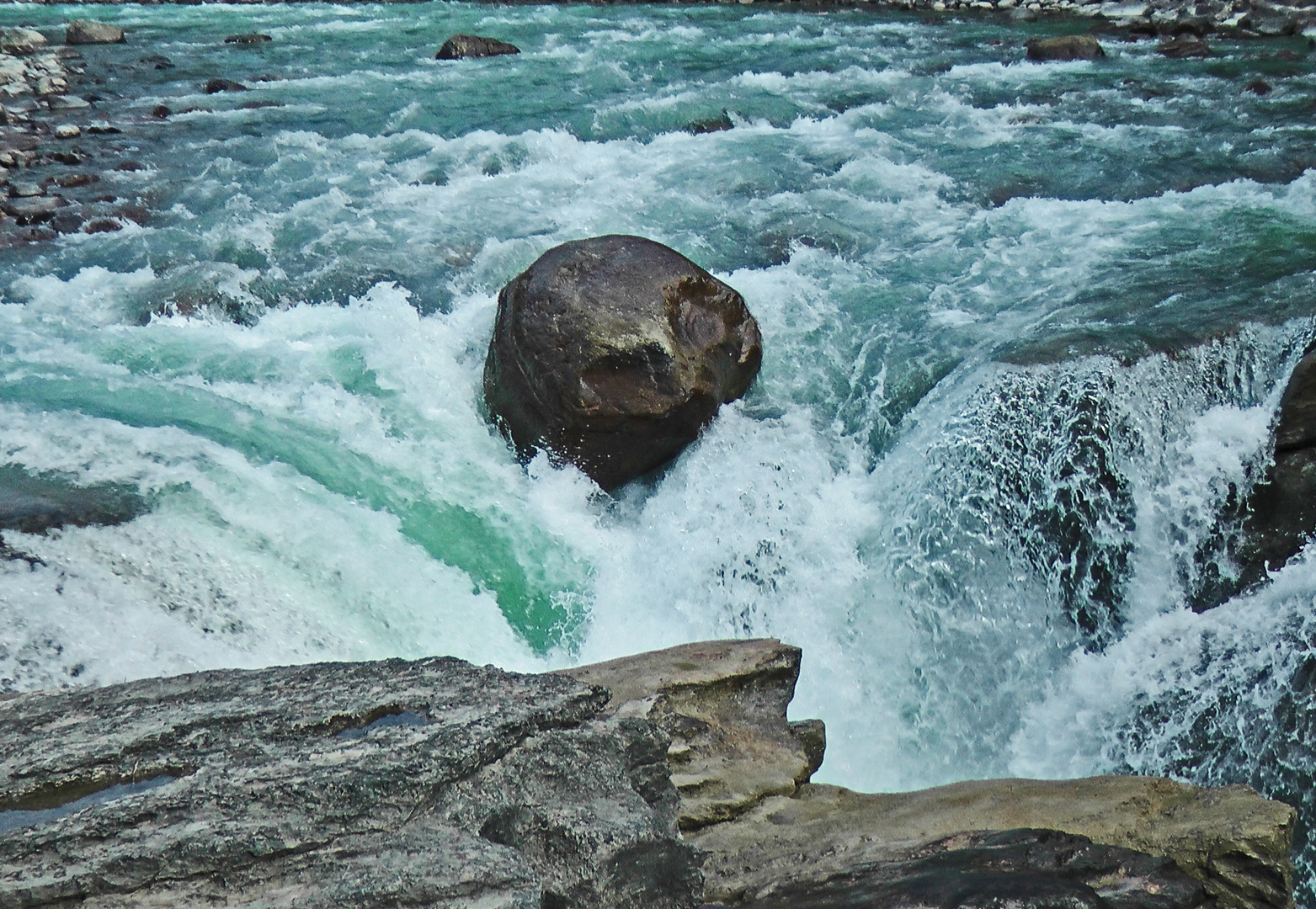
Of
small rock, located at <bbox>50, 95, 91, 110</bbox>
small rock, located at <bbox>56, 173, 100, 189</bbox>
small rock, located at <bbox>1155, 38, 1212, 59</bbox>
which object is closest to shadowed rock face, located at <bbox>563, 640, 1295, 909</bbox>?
small rock, located at <bbox>56, 173, 100, 189</bbox>

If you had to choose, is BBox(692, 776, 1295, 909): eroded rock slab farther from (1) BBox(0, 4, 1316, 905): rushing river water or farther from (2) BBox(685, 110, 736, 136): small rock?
(2) BBox(685, 110, 736, 136): small rock

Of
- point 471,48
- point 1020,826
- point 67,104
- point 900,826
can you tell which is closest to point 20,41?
point 67,104

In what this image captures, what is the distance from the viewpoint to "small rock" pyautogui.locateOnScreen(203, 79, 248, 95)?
1316cm

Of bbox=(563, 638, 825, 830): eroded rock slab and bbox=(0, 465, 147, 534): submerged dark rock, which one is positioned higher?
bbox=(563, 638, 825, 830): eroded rock slab

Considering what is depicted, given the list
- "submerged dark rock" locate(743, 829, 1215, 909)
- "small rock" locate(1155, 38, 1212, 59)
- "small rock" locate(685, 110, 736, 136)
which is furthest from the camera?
"small rock" locate(1155, 38, 1212, 59)

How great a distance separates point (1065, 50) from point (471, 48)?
289 inches

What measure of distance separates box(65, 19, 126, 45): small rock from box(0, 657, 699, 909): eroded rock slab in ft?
54.4

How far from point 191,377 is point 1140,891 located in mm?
5524

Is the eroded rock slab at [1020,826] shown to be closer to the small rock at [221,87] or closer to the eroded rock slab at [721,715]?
the eroded rock slab at [721,715]

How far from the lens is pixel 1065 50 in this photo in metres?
13.5

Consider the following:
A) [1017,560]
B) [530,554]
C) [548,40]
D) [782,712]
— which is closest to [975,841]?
[782,712]

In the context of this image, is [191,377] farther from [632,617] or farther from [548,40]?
[548,40]

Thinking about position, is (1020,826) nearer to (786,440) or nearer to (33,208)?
(786,440)

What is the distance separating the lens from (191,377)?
6.36 metres
